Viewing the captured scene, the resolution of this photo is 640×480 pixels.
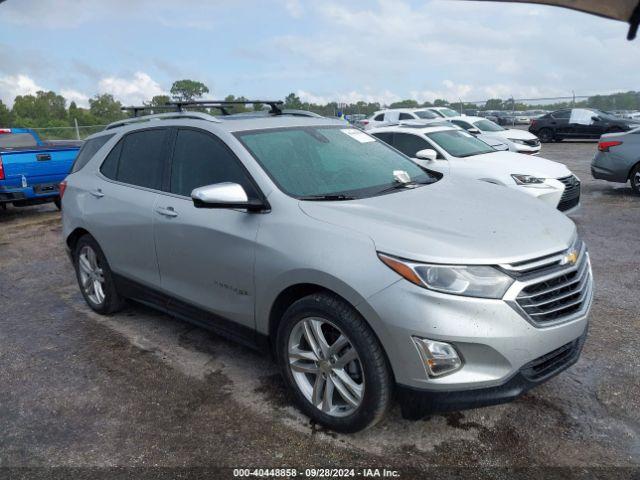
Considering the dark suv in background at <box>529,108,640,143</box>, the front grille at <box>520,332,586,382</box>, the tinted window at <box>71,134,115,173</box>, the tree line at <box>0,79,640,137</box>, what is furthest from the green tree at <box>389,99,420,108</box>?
the front grille at <box>520,332,586,382</box>

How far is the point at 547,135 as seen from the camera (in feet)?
80.0

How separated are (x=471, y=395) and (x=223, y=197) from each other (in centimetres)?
170

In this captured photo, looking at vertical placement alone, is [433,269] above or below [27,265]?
above

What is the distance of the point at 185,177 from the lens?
3.96 m

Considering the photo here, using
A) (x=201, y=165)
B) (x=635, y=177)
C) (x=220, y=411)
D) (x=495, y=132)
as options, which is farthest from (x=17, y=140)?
(x=495, y=132)

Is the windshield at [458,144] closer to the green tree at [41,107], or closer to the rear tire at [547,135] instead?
the rear tire at [547,135]

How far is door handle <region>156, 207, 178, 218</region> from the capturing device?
3863mm

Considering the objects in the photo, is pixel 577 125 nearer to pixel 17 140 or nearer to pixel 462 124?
pixel 462 124

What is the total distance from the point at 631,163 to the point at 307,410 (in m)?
9.38

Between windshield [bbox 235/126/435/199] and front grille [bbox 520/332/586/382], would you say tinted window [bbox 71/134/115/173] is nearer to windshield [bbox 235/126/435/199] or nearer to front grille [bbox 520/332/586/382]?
windshield [bbox 235/126/435/199]

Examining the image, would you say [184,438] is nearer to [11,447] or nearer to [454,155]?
[11,447]

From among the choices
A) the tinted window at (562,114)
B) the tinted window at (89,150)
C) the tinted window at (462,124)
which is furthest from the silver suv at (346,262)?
the tinted window at (562,114)

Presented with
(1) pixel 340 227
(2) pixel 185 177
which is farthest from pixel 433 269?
(2) pixel 185 177

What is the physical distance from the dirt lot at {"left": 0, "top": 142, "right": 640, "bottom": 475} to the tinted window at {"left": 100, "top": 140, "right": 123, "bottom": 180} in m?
1.27
